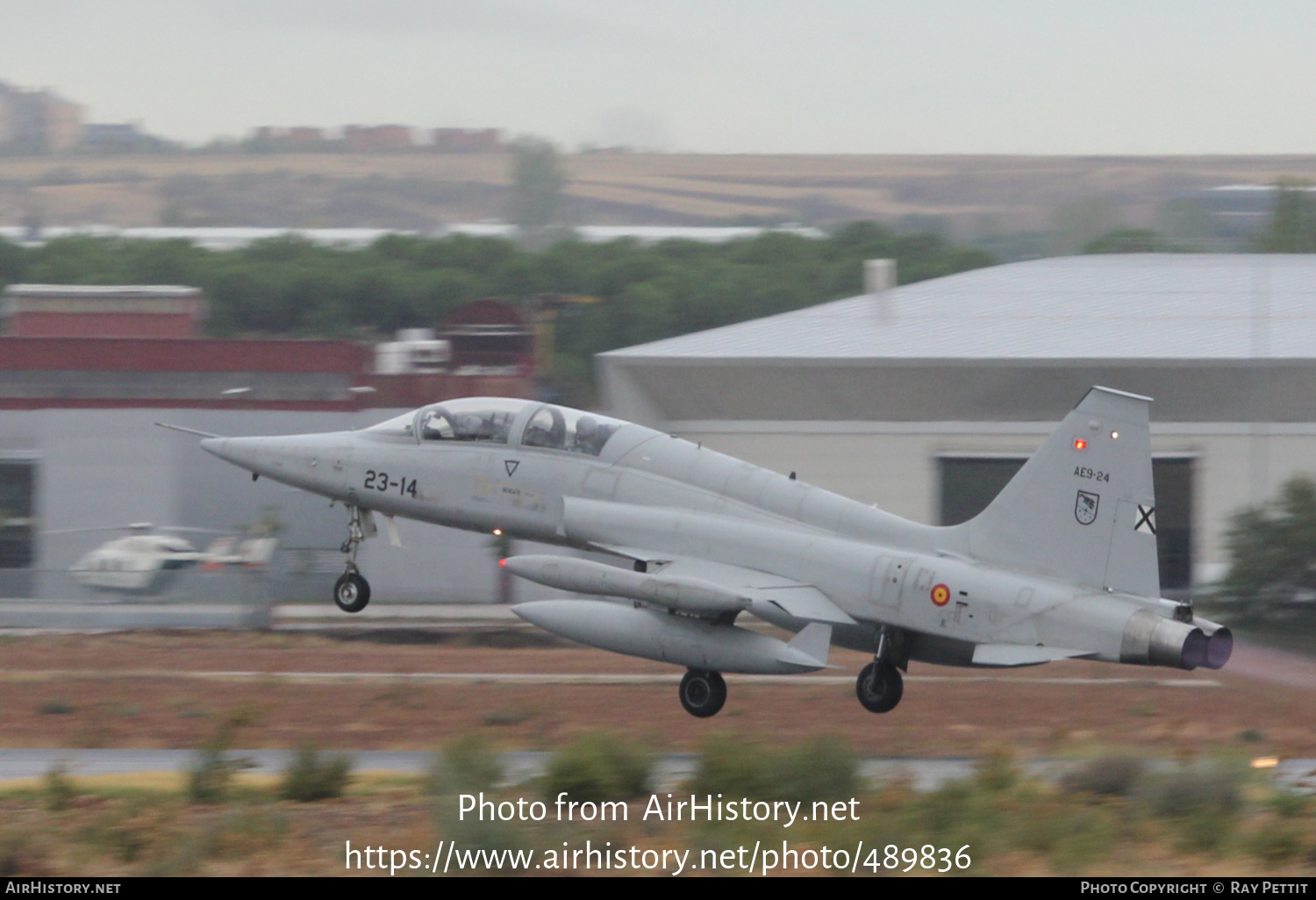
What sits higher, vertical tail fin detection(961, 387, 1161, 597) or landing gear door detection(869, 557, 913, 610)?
vertical tail fin detection(961, 387, 1161, 597)

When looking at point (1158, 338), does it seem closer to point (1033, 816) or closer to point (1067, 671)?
point (1067, 671)

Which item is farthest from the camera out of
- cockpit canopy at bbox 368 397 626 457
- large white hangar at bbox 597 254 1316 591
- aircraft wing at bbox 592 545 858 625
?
large white hangar at bbox 597 254 1316 591

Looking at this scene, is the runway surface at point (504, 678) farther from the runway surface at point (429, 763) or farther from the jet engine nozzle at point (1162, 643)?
the jet engine nozzle at point (1162, 643)

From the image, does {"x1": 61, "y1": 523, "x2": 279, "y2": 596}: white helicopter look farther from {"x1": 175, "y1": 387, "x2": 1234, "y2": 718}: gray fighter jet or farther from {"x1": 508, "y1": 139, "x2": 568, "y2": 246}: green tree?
{"x1": 508, "y1": 139, "x2": 568, "y2": 246}: green tree

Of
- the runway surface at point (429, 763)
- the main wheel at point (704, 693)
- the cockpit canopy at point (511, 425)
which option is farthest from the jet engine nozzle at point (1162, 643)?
the cockpit canopy at point (511, 425)

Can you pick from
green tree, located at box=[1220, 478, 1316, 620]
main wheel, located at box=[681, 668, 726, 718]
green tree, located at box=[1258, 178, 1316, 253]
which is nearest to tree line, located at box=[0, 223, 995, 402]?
green tree, located at box=[1258, 178, 1316, 253]

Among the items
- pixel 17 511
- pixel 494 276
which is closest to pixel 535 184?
pixel 494 276

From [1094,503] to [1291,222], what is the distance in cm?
6135

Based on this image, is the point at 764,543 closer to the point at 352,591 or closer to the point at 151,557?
the point at 352,591

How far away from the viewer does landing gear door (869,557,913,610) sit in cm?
1853

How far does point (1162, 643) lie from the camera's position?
1673 cm

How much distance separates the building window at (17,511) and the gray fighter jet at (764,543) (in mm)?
21959

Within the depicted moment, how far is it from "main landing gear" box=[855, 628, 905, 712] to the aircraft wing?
22.6 inches
